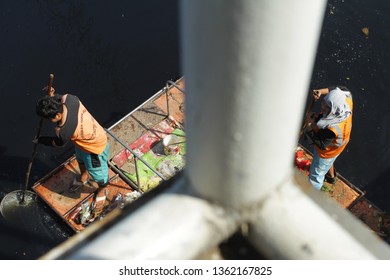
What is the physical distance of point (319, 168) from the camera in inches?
242

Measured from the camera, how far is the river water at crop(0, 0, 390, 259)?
718 cm

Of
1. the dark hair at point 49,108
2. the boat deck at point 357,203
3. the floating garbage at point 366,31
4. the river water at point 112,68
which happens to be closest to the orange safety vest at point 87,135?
the dark hair at point 49,108

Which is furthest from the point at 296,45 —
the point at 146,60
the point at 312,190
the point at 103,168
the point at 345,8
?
the point at 345,8

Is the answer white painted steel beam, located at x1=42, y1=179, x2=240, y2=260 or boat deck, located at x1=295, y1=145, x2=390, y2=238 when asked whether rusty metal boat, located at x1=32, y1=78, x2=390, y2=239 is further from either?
white painted steel beam, located at x1=42, y1=179, x2=240, y2=260

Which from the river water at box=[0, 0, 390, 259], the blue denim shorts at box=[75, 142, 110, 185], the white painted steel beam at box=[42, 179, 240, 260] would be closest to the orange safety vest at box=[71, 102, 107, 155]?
the blue denim shorts at box=[75, 142, 110, 185]

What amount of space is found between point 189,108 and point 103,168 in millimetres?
4961

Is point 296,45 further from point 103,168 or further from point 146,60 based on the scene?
point 146,60

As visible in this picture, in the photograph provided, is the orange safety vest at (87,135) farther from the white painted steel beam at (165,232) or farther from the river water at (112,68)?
the white painted steel beam at (165,232)

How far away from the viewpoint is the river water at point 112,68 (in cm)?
718

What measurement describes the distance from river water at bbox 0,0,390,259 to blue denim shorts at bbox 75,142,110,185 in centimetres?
101

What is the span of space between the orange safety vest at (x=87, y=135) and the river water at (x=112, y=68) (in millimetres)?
1423

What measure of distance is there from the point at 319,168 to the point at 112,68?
13.3 feet

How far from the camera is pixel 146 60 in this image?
8508 millimetres

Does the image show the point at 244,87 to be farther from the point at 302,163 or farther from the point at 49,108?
the point at 302,163
